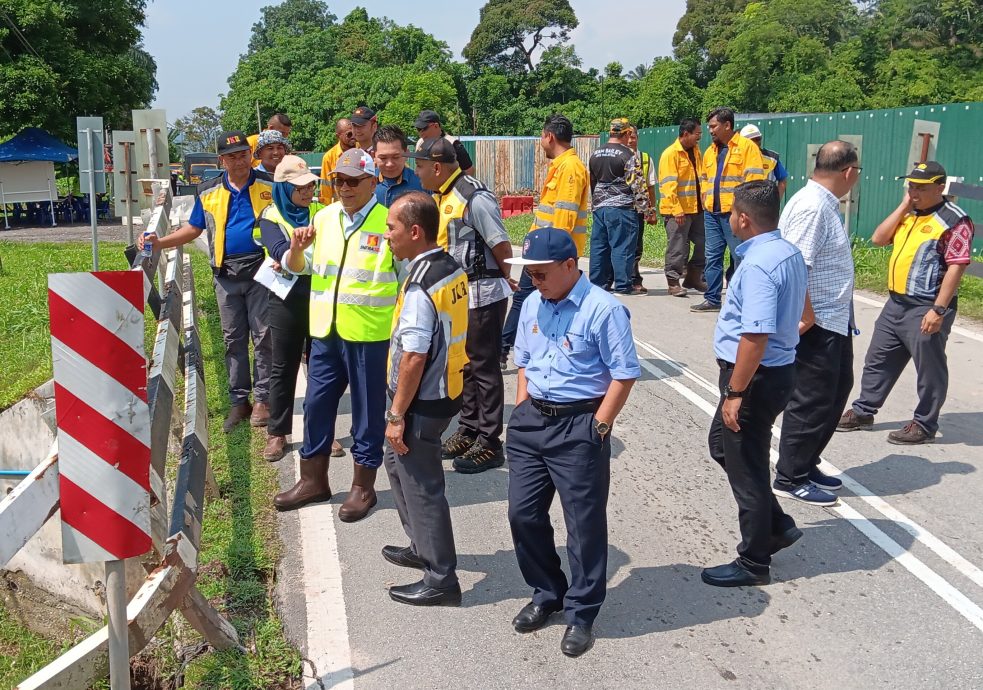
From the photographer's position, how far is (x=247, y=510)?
5.69 metres

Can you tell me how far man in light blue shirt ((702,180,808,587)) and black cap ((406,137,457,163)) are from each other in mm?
2006

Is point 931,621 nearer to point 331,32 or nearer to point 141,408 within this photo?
point 141,408

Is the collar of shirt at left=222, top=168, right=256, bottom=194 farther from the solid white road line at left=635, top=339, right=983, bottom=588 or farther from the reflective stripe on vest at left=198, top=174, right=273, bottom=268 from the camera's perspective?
the solid white road line at left=635, top=339, right=983, bottom=588

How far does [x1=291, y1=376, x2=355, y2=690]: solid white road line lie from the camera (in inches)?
158

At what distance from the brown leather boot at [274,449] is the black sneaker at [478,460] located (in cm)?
123

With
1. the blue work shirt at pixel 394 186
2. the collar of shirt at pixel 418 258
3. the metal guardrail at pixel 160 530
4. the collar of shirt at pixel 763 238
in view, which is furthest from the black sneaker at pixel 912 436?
the metal guardrail at pixel 160 530

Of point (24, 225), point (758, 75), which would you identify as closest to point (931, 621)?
point (24, 225)

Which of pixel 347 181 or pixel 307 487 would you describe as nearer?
pixel 347 181

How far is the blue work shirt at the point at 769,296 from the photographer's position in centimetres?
450

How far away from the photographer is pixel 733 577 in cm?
473

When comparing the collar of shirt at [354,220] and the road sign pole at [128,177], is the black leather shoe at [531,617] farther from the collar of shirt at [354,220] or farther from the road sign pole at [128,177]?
the road sign pole at [128,177]

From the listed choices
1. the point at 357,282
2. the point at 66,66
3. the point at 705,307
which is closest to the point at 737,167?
the point at 705,307

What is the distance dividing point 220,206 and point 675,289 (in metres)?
6.62

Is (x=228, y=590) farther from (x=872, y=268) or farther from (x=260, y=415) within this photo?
(x=872, y=268)
